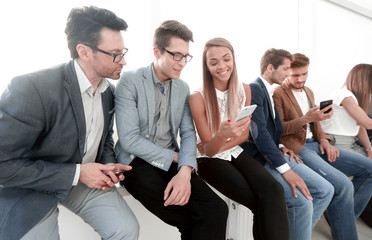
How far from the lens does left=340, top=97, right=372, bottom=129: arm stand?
6.52 ft

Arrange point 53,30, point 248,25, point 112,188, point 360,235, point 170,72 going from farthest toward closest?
point 248,25, point 360,235, point 53,30, point 170,72, point 112,188

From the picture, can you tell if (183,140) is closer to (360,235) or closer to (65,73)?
(65,73)

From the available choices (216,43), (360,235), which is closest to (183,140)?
(216,43)

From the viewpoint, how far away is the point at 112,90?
1.36 meters

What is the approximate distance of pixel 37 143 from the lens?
39.5 inches

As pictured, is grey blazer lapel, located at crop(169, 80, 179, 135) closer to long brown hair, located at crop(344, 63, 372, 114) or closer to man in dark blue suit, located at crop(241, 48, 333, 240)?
man in dark blue suit, located at crop(241, 48, 333, 240)

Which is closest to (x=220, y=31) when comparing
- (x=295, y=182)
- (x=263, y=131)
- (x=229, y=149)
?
(x=263, y=131)

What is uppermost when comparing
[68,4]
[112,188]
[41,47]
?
[68,4]

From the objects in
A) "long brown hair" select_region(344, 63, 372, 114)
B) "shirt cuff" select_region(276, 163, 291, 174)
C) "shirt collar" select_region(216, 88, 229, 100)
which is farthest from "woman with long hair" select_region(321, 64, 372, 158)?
"shirt collar" select_region(216, 88, 229, 100)

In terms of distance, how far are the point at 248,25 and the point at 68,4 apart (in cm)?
207

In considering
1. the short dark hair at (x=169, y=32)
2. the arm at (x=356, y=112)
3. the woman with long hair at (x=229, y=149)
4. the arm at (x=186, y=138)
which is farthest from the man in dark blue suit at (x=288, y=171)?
the arm at (x=356, y=112)

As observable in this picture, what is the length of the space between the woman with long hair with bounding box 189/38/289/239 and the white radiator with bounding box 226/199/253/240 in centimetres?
41

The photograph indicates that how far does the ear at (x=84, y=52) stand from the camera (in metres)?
1.12

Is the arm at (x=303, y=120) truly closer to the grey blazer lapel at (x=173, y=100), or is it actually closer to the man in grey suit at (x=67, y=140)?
the grey blazer lapel at (x=173, y=100)
